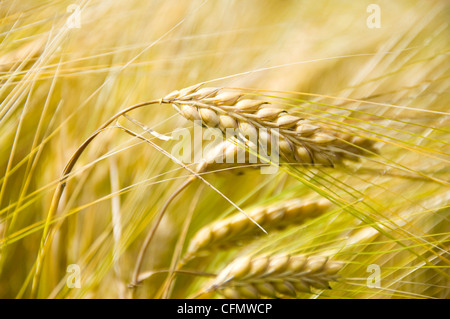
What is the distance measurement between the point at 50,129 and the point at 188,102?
291mm

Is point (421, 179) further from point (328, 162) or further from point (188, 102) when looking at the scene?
point (188, 102)

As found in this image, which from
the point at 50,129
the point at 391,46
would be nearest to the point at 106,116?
the point at 50,129

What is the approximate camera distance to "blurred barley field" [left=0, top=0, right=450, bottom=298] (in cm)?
61

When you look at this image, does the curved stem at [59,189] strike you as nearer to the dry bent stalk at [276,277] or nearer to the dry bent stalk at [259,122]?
the dry bent stalk at [259,122]

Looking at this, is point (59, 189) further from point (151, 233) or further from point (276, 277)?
point (276, 277)

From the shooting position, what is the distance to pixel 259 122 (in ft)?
1.60

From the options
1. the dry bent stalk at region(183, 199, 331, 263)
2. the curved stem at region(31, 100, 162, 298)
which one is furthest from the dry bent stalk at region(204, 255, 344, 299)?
the curved stem at region(31, 100, 162, 298)

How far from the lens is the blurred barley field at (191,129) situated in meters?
0.61

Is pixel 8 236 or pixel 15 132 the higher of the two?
pixel 15 132

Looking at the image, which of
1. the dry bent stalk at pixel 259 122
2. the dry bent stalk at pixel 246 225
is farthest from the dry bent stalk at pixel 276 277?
the dry bent stalk at pixel 259 122

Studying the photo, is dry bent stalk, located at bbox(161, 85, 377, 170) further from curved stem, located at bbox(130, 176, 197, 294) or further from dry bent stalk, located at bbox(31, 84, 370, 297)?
curved stem, located at bbox(130, 176, 197, 294)

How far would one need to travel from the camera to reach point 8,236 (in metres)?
0.59

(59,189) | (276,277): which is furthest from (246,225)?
(59,189)

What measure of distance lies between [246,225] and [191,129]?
184 millimetres
